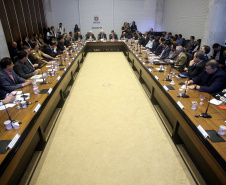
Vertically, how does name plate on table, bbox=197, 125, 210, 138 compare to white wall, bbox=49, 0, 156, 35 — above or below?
below

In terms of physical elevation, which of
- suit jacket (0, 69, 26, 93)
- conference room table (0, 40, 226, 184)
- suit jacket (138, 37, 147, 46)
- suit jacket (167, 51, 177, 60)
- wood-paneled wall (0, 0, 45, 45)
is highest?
wood-paneled wall (0, 0, 45, 45)

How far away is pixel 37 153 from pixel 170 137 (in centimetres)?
211

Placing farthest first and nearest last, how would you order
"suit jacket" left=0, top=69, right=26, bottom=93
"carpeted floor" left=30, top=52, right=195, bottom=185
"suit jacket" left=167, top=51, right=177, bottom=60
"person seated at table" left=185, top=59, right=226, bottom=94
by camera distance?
1. "suit jacket" left=167, top=51, right=177, bottom=60
2. "suit jacket" left=0, top=69, right=26, bottom=93
3. "person seated at table" left=185, top=59, right=226, bottom=94
4. "carpeted floor" left=30, top=52, right=195, bottom=185

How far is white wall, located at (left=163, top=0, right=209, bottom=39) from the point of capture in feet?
23.4

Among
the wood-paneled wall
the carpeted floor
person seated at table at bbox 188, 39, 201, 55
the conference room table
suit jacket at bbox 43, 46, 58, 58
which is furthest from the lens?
person seated at table at bbox 188, 39, 201, 55

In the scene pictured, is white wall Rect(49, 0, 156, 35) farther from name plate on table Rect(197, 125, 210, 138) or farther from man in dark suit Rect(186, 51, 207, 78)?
name plate on table Rect(197, 125, 210, 138)

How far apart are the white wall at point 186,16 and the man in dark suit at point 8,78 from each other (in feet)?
23.8

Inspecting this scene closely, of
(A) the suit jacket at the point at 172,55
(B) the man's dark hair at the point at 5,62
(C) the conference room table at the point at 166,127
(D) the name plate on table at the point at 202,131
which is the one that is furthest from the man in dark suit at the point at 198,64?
(B) the man's dark hair at the point at 5,62

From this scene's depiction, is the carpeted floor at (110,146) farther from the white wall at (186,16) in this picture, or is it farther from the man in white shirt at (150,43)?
the white wall at (186,16)

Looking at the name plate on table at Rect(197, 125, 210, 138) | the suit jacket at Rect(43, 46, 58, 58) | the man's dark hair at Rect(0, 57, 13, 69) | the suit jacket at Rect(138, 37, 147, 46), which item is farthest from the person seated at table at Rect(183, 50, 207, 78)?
the suit jacket at Rect(138, 37, 147, 46)

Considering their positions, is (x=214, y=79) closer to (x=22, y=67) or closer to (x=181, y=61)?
(x=181, y=61)

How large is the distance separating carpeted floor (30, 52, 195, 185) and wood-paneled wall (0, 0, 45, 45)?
174 inches

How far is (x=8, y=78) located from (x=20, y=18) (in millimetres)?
5731

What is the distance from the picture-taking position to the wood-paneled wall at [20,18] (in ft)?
20.4
